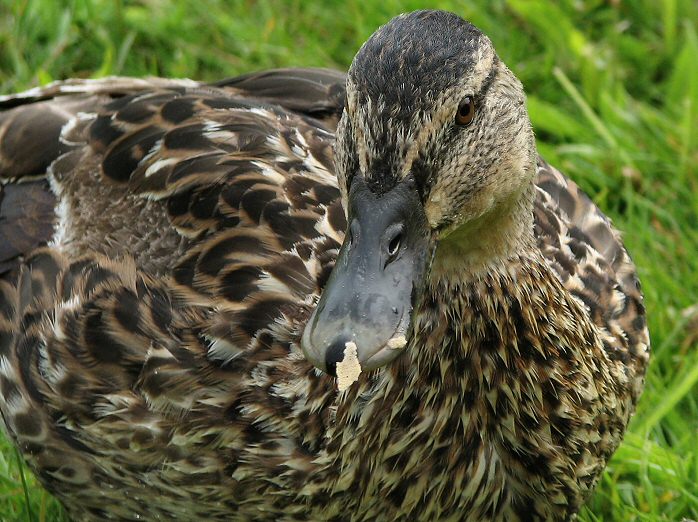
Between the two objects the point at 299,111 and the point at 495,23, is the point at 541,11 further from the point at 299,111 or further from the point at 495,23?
the point at 299,111

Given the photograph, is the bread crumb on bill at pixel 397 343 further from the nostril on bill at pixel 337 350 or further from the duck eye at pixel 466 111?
the duck eye at pixel 466 111

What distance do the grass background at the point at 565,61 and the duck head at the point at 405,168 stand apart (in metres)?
1.77

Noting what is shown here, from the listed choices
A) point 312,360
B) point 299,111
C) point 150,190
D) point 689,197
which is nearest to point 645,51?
point 689,197

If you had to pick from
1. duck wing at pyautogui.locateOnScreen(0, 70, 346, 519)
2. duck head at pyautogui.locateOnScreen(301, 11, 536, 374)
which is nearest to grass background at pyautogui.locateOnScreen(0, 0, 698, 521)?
duck wing at pyautogui.locateOnScreen(0, 70, 346, 519)

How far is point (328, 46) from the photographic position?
5.97m

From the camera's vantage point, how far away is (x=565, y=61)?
5.82 meters

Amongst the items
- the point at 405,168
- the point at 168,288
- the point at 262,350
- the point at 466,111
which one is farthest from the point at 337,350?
the point at 168,288

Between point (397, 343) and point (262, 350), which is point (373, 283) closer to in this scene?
point (397, 343)

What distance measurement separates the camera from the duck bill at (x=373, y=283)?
2.82 meters

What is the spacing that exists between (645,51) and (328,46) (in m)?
1.39

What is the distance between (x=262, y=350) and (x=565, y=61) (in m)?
2.80

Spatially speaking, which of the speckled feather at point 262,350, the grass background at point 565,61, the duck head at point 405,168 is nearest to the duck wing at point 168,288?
the speckled feather at point 262,350

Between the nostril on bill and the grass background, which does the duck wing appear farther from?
the grass background

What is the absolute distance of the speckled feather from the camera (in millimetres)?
3438
